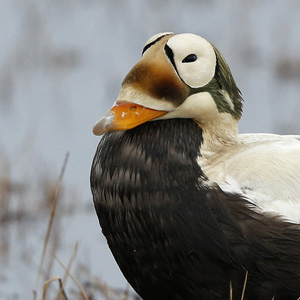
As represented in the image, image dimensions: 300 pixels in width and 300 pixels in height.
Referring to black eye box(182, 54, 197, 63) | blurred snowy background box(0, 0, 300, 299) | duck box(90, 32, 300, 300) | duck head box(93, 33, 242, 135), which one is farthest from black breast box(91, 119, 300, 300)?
blurred snowy background box(0, 0, 300, 299)

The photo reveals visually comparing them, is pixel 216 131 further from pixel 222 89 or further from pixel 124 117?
pixel 124 117

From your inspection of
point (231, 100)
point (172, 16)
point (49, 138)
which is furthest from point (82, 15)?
point (231, 100)

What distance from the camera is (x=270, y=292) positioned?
3348 millimetres

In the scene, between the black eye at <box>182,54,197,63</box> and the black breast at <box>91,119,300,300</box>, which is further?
the black eye at <box>182,54,197,63</box>

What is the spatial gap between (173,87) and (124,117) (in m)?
0.20

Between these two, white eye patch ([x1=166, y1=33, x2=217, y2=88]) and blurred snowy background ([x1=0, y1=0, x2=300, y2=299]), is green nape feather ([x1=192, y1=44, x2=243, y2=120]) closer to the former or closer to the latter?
white eye patch ([x1=166, y1=33, x2=217, y2=88])

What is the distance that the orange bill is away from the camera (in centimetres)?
335

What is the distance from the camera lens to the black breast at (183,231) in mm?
3328

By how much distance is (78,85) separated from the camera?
23.2ft

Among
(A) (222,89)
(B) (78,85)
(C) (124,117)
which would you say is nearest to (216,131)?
(A) (222,89)

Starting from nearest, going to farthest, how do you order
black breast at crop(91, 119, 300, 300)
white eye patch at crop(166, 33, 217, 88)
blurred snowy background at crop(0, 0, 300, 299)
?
black breast at crop(91, 119, 300, 300) → white eye patch at crop(166, 33, 217, 88) → blurred snowy background at crop(0, 0, 300, 299)

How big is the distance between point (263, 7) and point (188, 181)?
5.12 meters

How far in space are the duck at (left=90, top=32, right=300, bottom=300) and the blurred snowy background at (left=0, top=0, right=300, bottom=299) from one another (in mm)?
1213

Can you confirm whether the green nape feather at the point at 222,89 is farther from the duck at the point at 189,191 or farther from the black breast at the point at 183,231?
the black breast at the point at 183,231
